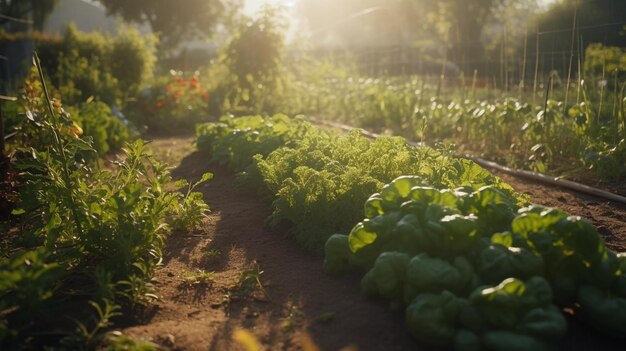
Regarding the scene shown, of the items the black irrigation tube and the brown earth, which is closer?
the brown earth

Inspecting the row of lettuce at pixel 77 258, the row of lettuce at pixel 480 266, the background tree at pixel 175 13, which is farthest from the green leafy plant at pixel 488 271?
the background tree at pixel 175 13

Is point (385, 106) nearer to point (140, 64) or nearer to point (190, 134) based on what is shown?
point (190, 134)

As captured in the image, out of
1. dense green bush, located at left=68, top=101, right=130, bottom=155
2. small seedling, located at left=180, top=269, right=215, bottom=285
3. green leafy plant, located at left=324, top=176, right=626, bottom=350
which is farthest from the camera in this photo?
dense green bush, located at left=68, top=101, right=130, bottom=155

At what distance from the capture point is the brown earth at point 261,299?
225cm

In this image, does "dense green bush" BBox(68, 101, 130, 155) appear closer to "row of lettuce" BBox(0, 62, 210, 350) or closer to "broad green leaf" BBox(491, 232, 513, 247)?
"row of lettuce" BBox(0, 62, 210, 350)

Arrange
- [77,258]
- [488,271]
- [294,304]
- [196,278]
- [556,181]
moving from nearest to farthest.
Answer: [488,271], [294,304], [77,258], [196,278], [556,181]

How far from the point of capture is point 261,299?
8.79ft

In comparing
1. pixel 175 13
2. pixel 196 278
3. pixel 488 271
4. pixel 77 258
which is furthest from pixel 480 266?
pixel 175 13

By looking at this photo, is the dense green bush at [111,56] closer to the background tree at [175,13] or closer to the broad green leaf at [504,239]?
the broad green leaf at [504,239]

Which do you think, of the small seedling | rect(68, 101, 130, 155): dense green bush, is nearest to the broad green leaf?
the small seedling

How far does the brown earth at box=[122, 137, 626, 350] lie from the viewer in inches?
88.7

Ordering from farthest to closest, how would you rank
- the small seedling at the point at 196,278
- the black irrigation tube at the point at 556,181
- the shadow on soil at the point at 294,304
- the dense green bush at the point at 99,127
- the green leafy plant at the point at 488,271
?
the dense green bush at the point at 99,127, the black irrigation tube at the point at 556,181, the small seedling at the point at 196,278, the shadow on soil at the point at 294,304, the green leafy plant at the point at 488,271

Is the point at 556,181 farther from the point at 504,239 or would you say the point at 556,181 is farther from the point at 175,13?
the point at 175,13

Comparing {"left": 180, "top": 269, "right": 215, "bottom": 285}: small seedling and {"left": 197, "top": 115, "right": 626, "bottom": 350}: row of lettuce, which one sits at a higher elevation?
{"left": 197, "top": 115, "right": 626, "bottom": 350}: row of lettuce
